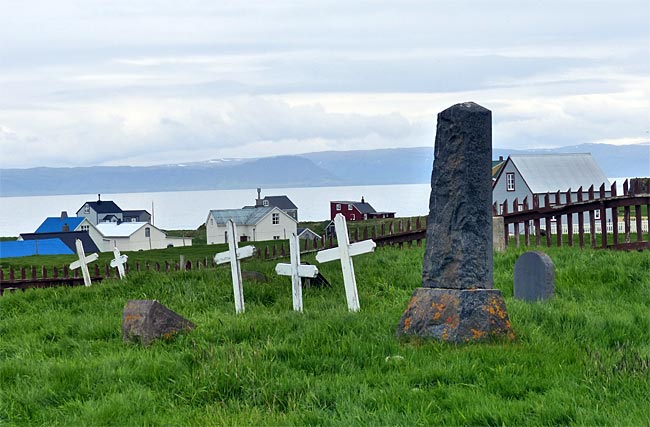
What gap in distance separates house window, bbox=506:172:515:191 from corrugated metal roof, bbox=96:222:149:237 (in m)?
48.6

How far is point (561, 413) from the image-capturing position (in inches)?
209

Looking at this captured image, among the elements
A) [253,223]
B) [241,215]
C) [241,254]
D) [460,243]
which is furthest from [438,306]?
[241,215]

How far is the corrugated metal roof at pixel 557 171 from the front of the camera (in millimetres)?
52219

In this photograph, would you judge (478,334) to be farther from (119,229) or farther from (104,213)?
(104,213)

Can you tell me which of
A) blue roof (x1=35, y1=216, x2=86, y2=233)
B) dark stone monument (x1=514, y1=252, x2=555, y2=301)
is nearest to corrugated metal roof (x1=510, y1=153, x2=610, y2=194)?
dark stone monument (x1=514, y1=252, x2=555, y2=301)

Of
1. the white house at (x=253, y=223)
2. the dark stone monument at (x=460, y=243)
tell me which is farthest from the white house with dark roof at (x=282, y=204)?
the dark stone monument at (x=460, y=243)

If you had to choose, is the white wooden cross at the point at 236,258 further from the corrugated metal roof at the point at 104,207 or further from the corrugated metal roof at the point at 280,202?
the corrugated metal roof at the point at 104,207

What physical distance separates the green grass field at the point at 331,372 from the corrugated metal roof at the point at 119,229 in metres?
79.2

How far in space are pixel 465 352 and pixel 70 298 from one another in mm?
7565

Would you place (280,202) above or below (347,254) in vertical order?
below

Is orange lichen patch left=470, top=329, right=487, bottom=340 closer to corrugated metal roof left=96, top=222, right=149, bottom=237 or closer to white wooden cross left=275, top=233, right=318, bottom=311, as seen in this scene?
white wooden cross left=275, top=233, right=318, bottom=311

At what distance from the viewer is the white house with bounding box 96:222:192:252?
86625mm

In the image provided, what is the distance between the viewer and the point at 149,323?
26.2 feet

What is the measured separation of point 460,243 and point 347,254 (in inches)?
94.0
